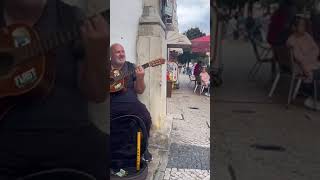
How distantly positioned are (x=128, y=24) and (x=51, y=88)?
1818 millimetres

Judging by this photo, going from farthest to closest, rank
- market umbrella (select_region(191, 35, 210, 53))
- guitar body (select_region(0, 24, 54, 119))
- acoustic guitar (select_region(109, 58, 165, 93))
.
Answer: acoustic guitar (select_region(109, 58, 165, 93)), market umbrella (select_region(191, 35, 210, 53)), guitar body (select_region(0, 24, 54, 119))

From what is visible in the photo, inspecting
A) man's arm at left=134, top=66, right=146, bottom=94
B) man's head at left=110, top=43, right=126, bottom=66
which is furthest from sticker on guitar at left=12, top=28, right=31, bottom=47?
man's arm at left=134, top=66, right=146, bottom=94

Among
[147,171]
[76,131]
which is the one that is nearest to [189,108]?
[147,171]

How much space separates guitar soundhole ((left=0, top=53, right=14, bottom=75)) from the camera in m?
1.07

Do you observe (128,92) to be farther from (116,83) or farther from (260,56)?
(260,56)

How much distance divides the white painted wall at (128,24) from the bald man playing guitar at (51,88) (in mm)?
1522

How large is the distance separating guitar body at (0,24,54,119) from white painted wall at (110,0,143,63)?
1.55 m

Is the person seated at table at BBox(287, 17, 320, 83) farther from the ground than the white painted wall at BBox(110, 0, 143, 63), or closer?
closer

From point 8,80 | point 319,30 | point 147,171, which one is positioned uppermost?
point 319,30

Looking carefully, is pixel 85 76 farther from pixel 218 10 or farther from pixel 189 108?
pixel 189 108

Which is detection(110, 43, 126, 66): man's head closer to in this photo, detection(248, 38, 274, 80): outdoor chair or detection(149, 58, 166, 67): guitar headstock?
detection(149, 58, 166, 67): guitar headstock

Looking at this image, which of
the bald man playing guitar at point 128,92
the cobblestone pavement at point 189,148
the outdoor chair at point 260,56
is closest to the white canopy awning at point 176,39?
the cobblestone pavement at point 189,148

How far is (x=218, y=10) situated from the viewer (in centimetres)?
93

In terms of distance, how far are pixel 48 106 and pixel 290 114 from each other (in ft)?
2.22
